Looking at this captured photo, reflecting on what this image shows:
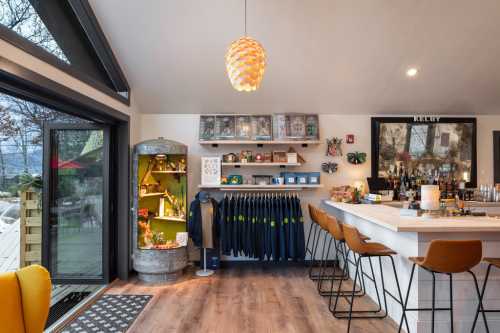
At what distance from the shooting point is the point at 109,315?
307 centimetres

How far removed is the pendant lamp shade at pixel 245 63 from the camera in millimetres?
2037

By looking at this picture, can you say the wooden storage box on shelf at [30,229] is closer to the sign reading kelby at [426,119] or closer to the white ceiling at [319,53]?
the white ceiling at [319,53]

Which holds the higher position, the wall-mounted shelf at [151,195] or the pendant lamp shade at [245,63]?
the pendant lamp shade at [245,63]

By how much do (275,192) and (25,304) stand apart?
11.2 ft

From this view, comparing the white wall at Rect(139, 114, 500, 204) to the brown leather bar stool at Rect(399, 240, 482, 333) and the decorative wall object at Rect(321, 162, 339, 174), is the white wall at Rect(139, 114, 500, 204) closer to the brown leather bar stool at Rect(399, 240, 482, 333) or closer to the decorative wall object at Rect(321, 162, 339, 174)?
the decorative wall object at Rect(321, 162, 339, 174)

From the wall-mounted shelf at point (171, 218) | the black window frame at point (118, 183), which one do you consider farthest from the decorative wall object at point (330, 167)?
the black window frame at point (118, 183)

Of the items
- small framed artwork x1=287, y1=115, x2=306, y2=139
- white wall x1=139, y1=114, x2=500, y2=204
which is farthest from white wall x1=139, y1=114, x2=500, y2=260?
small framed artwork x1=287, y1=115, x2=306, y2=139

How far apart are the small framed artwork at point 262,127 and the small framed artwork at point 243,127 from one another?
58mm

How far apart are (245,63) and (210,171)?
250cm

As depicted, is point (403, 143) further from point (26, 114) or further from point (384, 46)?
point (26, 114)

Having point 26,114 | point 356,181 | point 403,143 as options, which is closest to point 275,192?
point 356,181

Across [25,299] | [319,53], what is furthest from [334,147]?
[25,299]

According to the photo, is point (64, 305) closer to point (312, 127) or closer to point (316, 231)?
point (316, 231)

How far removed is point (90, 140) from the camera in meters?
3.66
